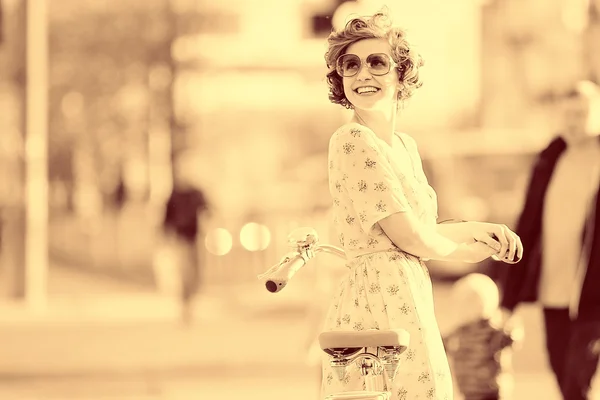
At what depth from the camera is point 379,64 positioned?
566 cm

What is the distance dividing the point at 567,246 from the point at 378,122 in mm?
2759

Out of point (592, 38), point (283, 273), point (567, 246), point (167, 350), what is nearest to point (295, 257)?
point (283, 273)

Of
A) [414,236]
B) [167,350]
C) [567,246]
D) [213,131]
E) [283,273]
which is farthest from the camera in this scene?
[213,131]

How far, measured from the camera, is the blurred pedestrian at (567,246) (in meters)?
7.98

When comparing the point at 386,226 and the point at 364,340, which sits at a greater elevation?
the point at 386,226

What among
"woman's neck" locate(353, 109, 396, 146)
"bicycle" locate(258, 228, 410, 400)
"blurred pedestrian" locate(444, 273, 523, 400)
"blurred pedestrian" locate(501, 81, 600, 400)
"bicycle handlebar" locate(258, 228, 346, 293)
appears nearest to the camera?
"bicycle" locate(258, 228, 410, 400)

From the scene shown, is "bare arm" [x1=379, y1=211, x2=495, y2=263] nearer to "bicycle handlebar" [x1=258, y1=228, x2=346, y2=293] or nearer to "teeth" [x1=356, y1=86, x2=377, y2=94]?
"bicycle handlebar" [x1=258, y1=228, x2=346, y2=293]

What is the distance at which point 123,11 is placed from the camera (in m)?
25.9

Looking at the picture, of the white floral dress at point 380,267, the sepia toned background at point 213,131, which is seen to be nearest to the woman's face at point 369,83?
the white floral dress at point 380,267

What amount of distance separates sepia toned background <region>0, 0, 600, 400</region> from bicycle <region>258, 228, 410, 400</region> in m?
13.9

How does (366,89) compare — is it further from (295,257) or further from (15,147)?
(15,147)

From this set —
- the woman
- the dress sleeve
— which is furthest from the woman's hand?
the dress sleeve

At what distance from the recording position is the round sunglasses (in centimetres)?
566

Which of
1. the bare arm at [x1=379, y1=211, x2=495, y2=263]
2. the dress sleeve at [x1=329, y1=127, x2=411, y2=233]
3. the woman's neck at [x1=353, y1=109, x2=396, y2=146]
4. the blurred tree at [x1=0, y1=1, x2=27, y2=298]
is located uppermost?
the blurred tree at [x1=0, y1=1, x2=27, y2=298]
